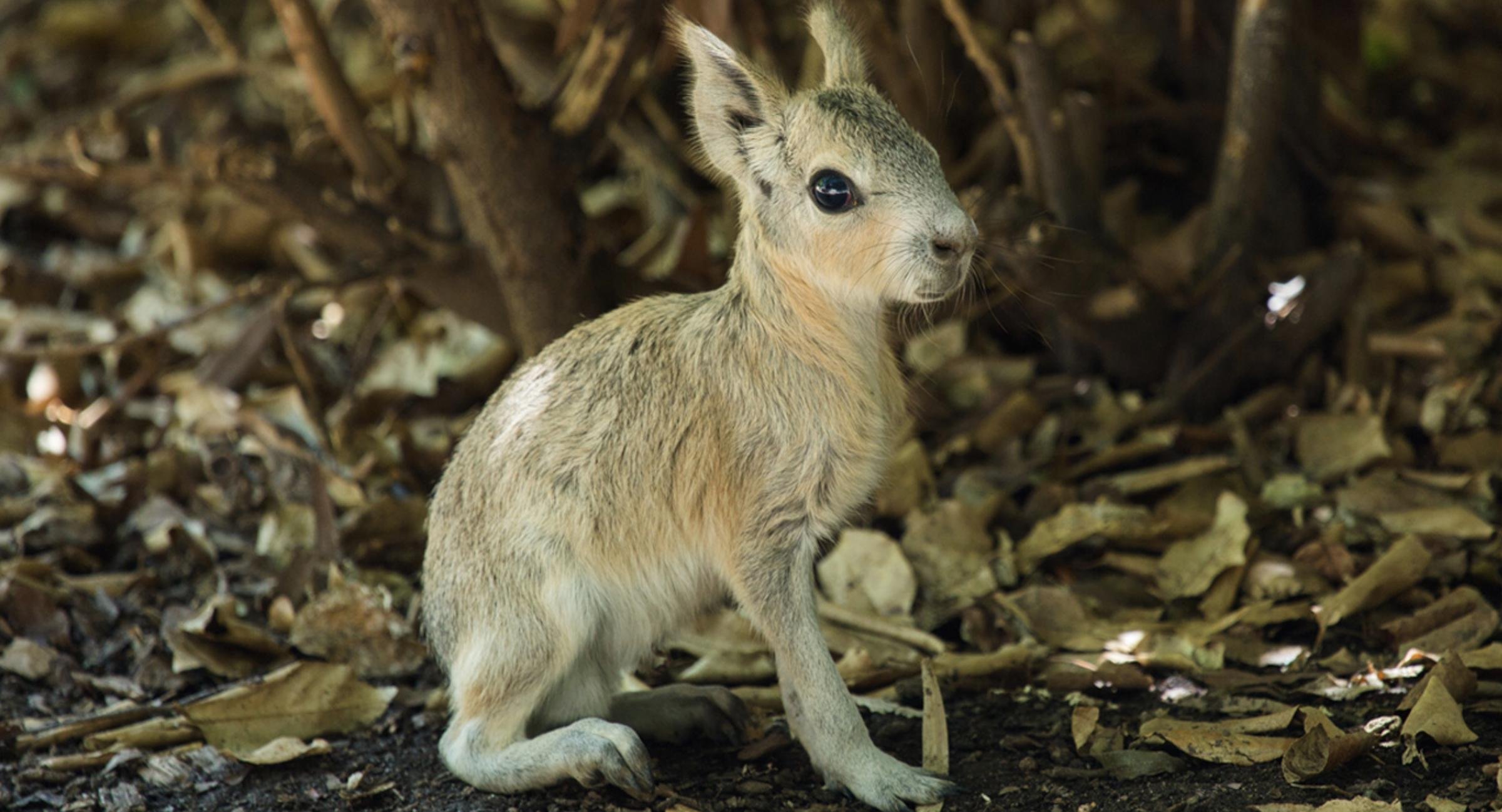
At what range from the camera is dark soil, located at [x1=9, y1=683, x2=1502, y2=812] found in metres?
3.54

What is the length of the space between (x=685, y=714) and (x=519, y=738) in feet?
1.65

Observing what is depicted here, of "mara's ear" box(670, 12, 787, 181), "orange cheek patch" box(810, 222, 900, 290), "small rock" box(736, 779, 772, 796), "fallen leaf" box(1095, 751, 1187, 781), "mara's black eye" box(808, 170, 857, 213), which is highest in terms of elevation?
"mara's ear" box(670, 12, 787, 181)

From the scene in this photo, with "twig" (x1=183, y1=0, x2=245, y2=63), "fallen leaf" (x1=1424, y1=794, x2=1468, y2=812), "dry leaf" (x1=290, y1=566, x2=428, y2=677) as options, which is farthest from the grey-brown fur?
"twig" (x1=183, y1=0, x2=245, y2=63)

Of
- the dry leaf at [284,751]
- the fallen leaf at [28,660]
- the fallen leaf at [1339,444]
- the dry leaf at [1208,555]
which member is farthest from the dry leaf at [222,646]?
the fallen leaf at [1339,444]

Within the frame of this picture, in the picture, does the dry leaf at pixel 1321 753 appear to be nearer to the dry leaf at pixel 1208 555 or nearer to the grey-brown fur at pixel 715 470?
the grey-brown fur at pixel 715 470

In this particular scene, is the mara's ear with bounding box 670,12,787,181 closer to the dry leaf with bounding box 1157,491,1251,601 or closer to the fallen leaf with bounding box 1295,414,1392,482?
the dry leaf with bounding box 1157,491,1251,601

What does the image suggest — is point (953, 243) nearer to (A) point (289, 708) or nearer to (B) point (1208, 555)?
(B) point (1208, 555)

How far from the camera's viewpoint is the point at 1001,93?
4984 millimetres

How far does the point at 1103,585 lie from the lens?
15.9 feet

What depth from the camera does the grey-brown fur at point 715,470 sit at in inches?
149

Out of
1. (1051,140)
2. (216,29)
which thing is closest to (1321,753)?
(1051,140)

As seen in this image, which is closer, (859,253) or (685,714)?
(859,253)

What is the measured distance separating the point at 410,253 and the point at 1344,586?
3.42m

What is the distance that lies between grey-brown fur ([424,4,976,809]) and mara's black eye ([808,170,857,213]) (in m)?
0.02
